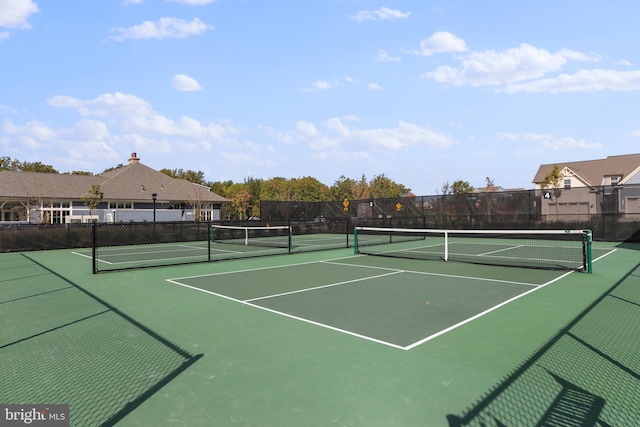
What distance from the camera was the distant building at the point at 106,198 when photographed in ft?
117

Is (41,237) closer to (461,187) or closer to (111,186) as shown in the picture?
(111,186)

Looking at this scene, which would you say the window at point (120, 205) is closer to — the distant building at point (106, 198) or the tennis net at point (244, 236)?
the distant building at point (106, 198)

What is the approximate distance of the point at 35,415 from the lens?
11.8ft

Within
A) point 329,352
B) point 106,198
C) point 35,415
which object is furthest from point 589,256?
point 106,198

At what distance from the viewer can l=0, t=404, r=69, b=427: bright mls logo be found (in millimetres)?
3479

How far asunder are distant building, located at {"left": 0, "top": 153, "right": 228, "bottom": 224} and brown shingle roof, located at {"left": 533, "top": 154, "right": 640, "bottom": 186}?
47.8 m

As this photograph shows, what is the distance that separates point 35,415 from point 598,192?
26.9m

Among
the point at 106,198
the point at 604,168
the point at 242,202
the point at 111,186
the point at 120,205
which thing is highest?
the point at 604,168

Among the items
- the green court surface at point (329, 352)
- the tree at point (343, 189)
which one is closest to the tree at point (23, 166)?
the tree at point (343, 189)

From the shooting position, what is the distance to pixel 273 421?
3.32 meters

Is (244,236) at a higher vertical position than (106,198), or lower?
lower

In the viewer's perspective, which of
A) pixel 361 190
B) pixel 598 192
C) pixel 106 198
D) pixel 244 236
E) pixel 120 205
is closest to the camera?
pixel 598 192

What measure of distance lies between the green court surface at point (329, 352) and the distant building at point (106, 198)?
97.0 feet

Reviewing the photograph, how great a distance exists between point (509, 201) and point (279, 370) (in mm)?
24805
